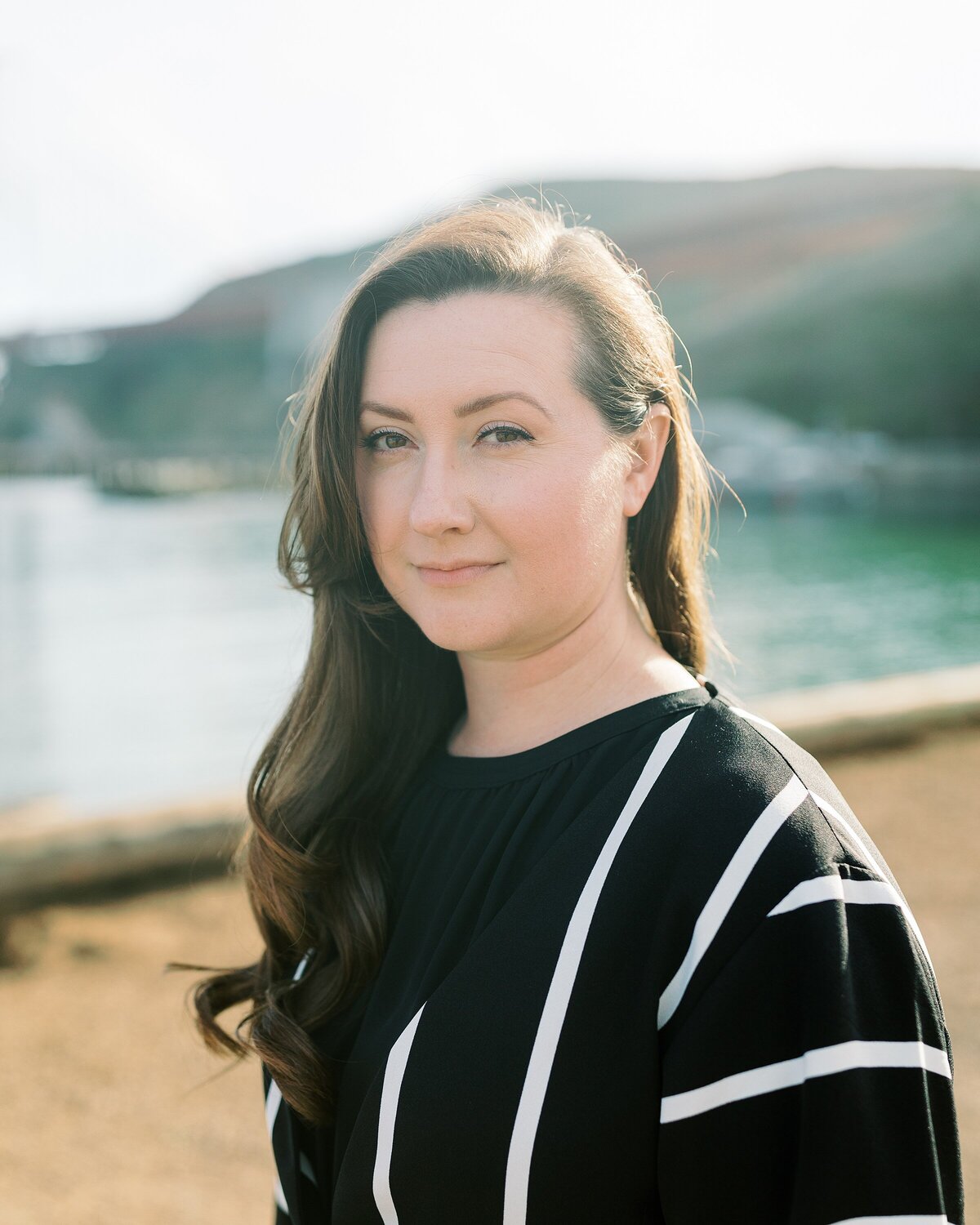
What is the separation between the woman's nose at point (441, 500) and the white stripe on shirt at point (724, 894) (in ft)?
1.44

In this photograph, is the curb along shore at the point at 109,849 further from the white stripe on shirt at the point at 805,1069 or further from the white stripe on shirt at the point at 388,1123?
the white stripe on shirt at the point at 805,1069

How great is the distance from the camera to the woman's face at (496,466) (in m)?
1.06

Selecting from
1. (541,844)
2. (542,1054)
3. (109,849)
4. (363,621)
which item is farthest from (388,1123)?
(109,849)

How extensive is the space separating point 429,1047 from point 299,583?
2.09ft

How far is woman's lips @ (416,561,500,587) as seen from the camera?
1.10m

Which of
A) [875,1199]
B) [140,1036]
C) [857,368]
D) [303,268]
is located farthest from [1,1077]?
[303,268]

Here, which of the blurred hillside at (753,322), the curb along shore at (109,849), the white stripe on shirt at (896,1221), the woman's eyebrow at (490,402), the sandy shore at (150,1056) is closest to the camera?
the white stripe on shirt at (896,1221)

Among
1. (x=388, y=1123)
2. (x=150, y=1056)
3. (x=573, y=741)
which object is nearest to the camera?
(x=388, y=1123)

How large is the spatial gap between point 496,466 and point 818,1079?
0.65m

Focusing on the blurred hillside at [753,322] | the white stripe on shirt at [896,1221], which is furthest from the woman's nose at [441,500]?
the blurred hillside at [753,322]

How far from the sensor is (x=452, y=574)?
3.65ft

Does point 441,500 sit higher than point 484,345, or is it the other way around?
point 484,345

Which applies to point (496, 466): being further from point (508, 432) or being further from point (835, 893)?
point (835, 893)

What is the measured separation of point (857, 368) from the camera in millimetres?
13961
